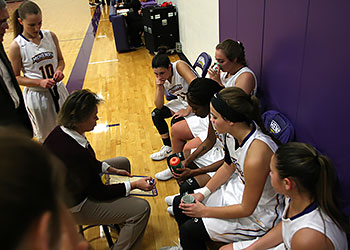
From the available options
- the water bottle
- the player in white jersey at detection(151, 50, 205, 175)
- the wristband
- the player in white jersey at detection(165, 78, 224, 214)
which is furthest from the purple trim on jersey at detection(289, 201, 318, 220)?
the water bottle

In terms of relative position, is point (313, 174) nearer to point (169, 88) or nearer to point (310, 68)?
point (310, 68)

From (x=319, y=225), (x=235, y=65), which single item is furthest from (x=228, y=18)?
(x=319, y=225)

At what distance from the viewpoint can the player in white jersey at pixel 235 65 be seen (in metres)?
2.67

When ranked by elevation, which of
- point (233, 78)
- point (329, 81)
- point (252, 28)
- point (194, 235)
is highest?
point (252, 28)

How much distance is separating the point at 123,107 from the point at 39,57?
203cm

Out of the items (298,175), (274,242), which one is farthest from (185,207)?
(298,175)

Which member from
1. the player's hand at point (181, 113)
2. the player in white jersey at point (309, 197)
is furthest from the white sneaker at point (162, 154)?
the player in white jersey at point (309, 197)

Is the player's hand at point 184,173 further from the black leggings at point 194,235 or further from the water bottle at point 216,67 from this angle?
the water bottle at point 216,67

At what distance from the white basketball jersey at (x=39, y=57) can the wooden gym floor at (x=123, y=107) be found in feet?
3.94

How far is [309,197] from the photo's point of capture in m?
1.43

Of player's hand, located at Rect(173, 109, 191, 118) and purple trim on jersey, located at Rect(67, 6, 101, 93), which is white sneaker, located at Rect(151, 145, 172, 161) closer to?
player's hand, located at Rect(173, 109, 191, 118)

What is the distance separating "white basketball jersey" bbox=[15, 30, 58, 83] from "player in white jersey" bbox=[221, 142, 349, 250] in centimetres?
250

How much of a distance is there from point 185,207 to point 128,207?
41 centimetres

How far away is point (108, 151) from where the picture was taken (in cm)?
377
